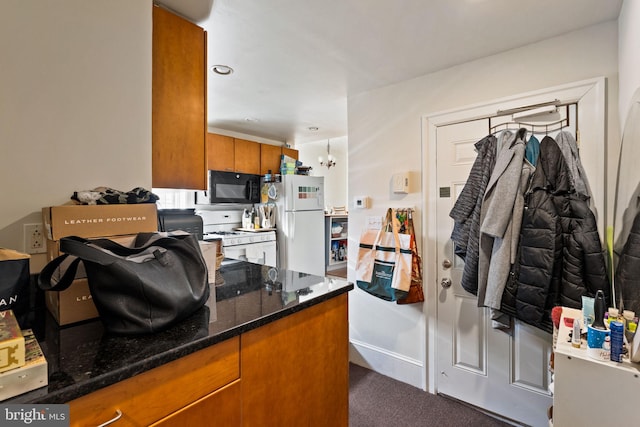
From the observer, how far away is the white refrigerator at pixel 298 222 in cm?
402

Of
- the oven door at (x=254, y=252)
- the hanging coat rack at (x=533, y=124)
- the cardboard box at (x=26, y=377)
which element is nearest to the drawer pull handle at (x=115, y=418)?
the cardboard box at (x=26, y=377)

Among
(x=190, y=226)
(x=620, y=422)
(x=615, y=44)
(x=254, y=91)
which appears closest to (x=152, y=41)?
(x=190, y=226)

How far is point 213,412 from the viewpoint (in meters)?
0.81

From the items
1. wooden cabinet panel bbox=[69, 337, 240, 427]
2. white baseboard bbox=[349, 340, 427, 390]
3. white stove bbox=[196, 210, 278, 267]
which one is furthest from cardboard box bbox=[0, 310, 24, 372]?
white stove bbox=[196, 210, 278, 267]

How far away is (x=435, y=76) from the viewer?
222 cm

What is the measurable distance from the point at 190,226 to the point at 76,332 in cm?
119

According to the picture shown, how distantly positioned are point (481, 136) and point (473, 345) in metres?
1.38

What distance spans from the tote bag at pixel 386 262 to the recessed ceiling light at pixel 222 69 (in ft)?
5.16

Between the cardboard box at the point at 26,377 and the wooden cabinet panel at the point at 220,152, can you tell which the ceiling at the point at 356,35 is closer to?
the wooden cabinet panel at the point at 220,152

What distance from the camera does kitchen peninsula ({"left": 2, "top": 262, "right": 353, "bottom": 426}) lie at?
64 centimetres

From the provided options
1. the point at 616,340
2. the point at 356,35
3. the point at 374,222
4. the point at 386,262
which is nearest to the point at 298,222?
the point at 374,222

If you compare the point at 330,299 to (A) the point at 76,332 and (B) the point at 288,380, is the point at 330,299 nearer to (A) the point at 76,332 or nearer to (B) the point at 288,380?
(B) the point at 288,380

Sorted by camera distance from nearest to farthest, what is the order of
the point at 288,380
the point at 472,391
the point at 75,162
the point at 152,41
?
the point at 288,380
the point at 75,162
the point at 152,41
the point at 472,391

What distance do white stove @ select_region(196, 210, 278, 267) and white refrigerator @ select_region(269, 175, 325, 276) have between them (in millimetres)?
161
